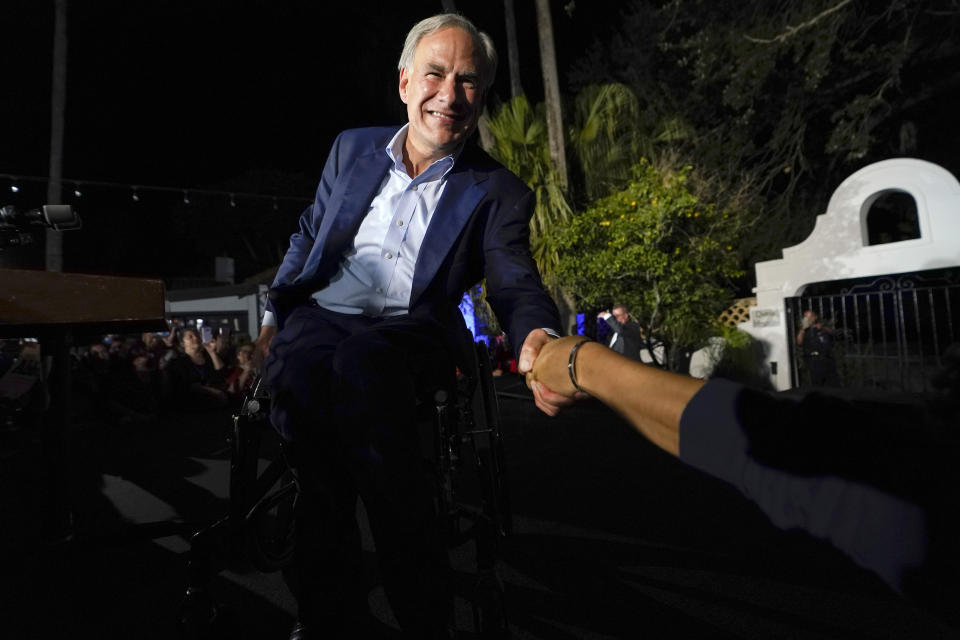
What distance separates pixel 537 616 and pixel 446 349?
1175 millimetres

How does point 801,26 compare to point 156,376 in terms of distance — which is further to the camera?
point 801,26

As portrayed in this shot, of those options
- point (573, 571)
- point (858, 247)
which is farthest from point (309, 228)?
point (858, 247)

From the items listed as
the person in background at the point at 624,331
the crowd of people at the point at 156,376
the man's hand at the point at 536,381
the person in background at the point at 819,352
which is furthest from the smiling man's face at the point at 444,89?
the person in background at the point at 819,352

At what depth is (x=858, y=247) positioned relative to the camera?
9711 millimetres

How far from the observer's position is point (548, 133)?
479 inches

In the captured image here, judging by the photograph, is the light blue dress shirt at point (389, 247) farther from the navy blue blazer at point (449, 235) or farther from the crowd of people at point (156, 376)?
the crowd of people at point (156, 376)

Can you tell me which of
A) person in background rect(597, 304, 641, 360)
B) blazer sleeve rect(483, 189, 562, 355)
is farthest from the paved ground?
person in background rect(597, 304, 641, 360)

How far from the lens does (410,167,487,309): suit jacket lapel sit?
6.15ft

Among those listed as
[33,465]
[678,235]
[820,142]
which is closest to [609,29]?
[820,142]

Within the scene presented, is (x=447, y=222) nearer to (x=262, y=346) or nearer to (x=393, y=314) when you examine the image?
(x=393, y=314)

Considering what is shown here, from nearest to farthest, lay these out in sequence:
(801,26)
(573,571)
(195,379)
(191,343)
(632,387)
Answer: (632,387)
(573,571)
(195,379)
(191,343)
(801,26)

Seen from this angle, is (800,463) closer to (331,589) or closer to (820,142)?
(331,589)

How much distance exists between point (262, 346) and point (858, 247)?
10.2 m

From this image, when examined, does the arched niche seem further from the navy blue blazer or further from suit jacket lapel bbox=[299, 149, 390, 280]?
suit jacket lapel bbox=[299, 149, 390, 280]
